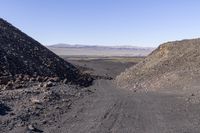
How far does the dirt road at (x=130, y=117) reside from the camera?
17.3 m

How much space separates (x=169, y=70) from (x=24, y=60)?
1258 cm

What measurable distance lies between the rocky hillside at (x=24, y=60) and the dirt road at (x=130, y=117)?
1038cm

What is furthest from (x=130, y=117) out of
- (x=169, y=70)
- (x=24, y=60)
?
(x=169, y=70)

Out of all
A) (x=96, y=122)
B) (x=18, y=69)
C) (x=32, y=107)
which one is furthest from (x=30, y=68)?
(x=96, y=122)

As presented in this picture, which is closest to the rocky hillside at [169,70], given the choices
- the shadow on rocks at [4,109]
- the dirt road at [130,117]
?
the dirt road at [130,117]

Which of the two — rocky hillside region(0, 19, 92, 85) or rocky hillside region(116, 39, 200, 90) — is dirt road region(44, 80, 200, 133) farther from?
rocky hillside region(0, 19, 92, 85)

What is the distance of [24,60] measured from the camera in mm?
40219

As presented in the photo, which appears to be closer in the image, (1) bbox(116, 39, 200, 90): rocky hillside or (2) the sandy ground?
(2) the sandy ground

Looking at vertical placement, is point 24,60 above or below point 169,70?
above

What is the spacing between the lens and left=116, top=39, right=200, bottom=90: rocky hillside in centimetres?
3634

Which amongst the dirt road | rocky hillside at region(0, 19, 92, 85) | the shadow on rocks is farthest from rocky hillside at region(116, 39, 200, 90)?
the shadow on rocks

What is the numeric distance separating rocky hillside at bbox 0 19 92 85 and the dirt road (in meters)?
10.4

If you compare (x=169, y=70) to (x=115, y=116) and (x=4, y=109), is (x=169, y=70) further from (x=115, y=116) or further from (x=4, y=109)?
(x=4, y=109)

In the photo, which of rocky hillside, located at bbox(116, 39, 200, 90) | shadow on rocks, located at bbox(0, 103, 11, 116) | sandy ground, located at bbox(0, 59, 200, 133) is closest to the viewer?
sandy ground, located at bbox(0, 59, 200, 133)
